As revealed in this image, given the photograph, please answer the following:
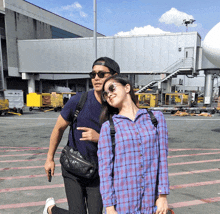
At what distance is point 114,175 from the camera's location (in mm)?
1500

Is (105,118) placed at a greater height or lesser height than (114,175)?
greater

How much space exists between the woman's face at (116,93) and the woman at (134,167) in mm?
128

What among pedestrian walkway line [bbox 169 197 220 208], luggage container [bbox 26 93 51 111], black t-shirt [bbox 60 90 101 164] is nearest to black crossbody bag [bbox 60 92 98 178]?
black t-shirt [bbox 60 90 101 164]

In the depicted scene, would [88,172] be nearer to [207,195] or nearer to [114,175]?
[114,175]

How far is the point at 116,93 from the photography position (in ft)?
5.32

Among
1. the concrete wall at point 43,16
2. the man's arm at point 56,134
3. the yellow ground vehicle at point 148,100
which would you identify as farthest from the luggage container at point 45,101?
the man's arm at point 56,134

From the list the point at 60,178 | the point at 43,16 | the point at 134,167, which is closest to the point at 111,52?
the point at 43,16

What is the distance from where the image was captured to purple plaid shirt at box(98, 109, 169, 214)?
1.47 meters

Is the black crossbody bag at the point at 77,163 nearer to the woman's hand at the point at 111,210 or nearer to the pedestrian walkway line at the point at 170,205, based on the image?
the woman's hand at the point at 111,210

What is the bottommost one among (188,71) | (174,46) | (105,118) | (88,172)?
(88,172)

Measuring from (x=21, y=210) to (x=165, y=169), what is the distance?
9.28ft

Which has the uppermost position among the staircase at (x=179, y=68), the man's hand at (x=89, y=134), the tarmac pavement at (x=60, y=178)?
the staircase at (x=179, y=68)

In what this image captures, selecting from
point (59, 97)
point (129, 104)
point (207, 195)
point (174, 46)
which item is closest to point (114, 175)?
point (129, 104)

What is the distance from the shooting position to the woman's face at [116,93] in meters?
1.62
